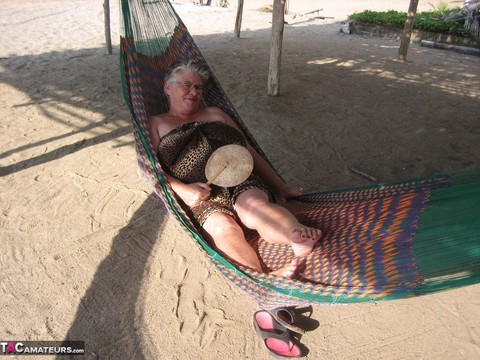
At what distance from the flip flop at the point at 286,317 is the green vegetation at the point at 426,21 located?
254 inches

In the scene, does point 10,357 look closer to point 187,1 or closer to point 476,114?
point 476,114

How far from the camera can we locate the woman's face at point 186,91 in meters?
1.69

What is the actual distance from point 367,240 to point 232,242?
0.49 metres

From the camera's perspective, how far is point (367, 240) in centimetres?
129

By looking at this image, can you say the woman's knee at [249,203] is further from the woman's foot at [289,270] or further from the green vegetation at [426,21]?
the green vegetation at [426,21]

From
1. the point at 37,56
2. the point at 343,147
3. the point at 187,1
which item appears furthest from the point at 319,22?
the point at 343,147

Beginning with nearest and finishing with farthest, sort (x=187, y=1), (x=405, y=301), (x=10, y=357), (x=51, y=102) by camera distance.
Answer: (x=10, y=357), (x=405, y=301), (x=51, y=102), (x=187, y=1)

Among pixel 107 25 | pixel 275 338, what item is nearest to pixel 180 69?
pixel 275 338

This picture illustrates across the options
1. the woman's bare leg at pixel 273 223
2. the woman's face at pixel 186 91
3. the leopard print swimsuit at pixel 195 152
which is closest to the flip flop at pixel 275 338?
the woman's bare leg at pixel 273 223

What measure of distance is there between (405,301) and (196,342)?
0.91 m

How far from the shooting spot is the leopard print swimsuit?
1566mm

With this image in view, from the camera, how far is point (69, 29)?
6703 millimetres

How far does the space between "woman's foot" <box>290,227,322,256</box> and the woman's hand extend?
17.0 inches

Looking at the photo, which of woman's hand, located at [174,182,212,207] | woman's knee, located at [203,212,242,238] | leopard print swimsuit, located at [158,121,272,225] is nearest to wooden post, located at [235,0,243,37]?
leopard print swimsuit, located at [158,121,272,225]
